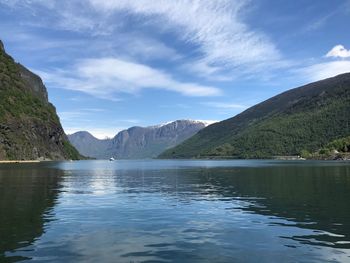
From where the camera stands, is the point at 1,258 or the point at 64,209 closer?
the point at 1,258

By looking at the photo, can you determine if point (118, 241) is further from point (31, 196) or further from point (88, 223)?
point (31, 196)

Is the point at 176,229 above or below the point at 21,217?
below

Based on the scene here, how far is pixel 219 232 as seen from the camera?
36.1 metres

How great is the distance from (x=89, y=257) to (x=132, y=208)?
82.6 ft

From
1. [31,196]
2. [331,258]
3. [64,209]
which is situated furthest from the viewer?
[31,196]

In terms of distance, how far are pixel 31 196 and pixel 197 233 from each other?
123 feet

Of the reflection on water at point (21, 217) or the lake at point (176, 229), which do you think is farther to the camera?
the reflection on water at point (21, 217)

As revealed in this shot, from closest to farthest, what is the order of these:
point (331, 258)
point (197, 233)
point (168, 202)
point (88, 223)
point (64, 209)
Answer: point (331, 258) → point (197, 233) → point (88, 223) → point (64, 209) → point (168, 202)

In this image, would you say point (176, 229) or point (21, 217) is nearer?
point (176, 229)

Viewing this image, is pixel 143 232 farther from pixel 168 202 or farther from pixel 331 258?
pixel 168 202

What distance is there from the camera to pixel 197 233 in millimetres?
35688

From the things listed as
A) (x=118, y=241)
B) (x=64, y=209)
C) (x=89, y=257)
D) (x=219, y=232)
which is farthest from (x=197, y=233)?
(x=64, y=209)

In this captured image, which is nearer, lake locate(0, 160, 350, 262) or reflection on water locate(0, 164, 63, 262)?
lake locate(0, 160, 350, 262)

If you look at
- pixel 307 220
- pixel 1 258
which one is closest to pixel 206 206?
pixel 307 220
